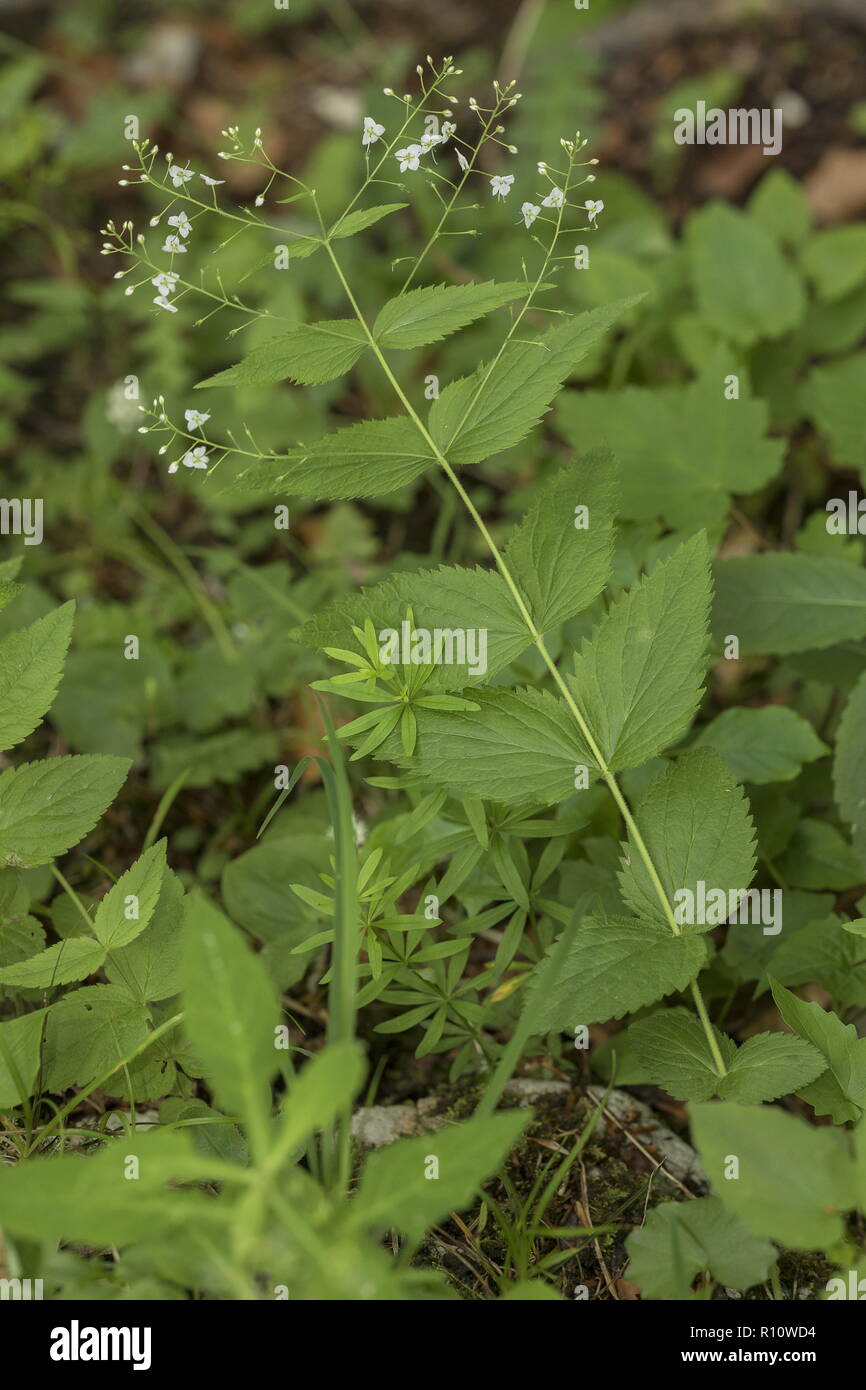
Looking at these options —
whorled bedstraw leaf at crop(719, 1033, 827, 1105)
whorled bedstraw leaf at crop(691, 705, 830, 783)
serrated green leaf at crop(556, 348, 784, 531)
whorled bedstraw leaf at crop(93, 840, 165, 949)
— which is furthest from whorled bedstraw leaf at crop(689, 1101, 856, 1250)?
serrated green leaf at crop(556, 348, 784, 531)

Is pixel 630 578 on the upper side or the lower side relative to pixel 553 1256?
upper

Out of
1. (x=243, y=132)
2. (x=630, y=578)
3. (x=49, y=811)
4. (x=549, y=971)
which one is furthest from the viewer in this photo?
(x=243, y=132)

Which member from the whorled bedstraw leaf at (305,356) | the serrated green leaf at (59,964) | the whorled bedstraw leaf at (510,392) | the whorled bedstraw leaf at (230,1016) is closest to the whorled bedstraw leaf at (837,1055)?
the whorled bedstraw leaf at (230,1016)

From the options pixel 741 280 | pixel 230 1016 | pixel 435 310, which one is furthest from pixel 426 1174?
pixel 741 280

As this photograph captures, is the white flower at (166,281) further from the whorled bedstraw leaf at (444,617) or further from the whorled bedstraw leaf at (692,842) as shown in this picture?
the whorled bedstraw leaf at (692,842)
